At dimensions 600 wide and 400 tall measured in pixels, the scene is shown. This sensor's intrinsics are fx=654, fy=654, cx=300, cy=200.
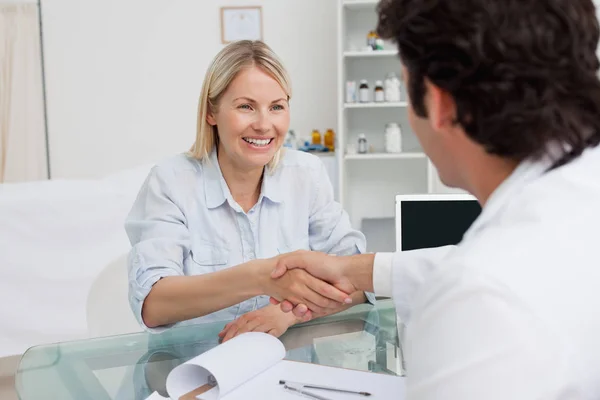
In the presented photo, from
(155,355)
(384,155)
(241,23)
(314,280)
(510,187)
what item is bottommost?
(155,355)

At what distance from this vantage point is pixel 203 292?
1.48 meters

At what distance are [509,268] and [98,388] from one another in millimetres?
825

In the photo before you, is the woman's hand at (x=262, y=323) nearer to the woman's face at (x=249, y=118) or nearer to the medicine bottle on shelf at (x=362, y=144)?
the woman's face at (x=249, y=118)

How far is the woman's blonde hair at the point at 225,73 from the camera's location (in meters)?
1.71

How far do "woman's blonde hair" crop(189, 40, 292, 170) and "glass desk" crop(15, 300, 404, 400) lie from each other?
0.54 metres

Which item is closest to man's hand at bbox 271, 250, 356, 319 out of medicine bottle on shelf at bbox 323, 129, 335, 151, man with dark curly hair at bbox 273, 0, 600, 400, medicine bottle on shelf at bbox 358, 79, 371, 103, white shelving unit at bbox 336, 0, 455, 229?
man with dark curly hair at bbox 273, 0, 600, 400

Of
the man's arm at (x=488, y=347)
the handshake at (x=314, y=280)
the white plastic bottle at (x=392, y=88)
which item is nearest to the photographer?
the man's arm at (x=488, y=347)

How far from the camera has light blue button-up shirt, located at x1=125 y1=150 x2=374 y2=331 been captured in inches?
62.3

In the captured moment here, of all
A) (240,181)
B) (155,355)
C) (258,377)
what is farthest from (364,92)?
(258,377)

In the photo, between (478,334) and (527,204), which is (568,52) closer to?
(527,204)

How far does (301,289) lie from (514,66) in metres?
0.82

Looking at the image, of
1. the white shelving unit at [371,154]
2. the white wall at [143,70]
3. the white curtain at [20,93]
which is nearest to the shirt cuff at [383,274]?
the white shelving unit at [371,154]

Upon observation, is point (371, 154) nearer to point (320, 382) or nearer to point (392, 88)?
point (392, 88)

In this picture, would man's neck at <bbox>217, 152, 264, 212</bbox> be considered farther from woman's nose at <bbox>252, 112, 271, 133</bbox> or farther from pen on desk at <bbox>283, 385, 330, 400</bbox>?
pen on desk at <bbox>283, 385, 330, 400</bbox>
